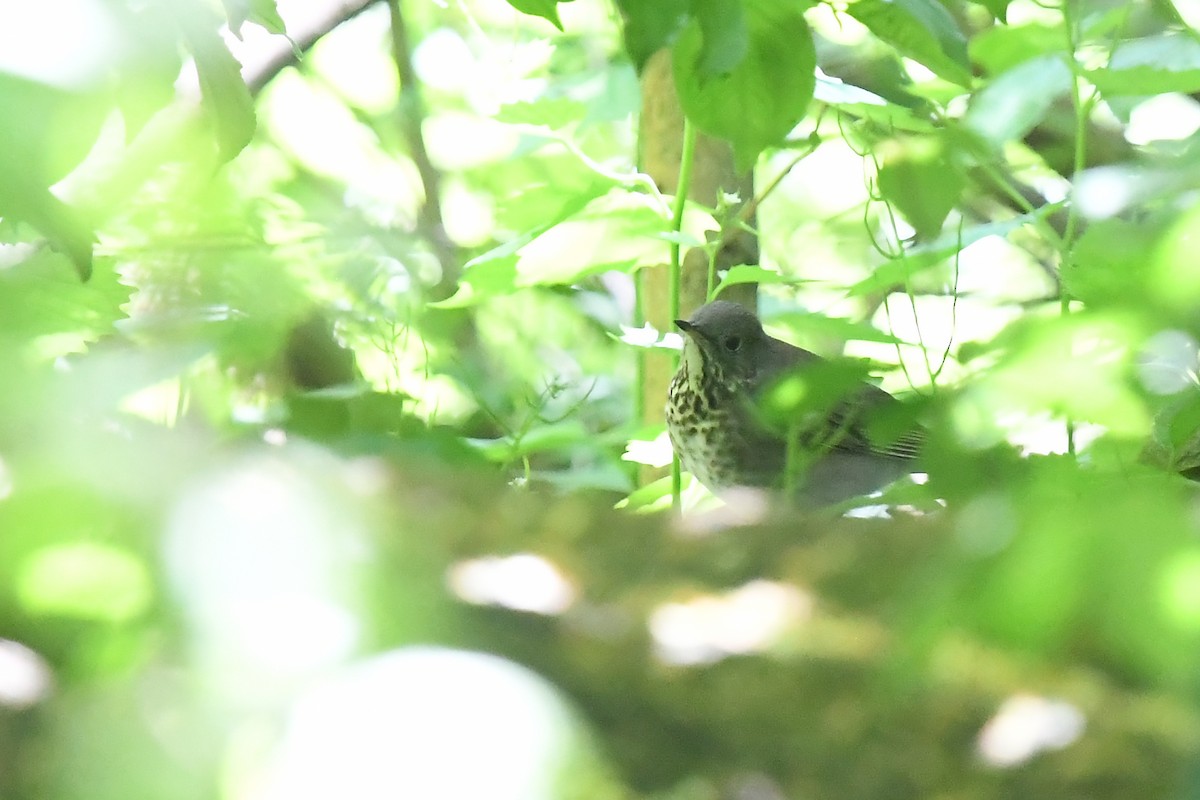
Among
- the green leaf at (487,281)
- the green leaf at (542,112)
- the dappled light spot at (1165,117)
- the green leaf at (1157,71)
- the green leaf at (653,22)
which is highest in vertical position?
the green leaf at (653,22)

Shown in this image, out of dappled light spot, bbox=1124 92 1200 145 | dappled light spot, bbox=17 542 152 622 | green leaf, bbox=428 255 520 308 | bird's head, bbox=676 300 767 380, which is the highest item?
dappled light spot, bbox=17 542 152 622

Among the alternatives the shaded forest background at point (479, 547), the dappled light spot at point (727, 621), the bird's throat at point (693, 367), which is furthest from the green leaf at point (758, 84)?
the bird's throat at point (693, 367)

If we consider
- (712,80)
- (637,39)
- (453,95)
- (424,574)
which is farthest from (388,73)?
(424,574)

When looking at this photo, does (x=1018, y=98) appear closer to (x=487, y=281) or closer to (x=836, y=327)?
(x=836, y=327)

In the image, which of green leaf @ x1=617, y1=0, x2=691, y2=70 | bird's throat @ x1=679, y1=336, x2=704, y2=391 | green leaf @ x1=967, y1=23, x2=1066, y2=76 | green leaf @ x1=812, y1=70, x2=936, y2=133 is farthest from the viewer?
bird's throat @ x1=679, y1=336, x2=704, y2=391

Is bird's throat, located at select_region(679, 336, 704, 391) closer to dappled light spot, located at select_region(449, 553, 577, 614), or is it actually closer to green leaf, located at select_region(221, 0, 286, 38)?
green leaf, located at select_region(221, 0, 286, 38)

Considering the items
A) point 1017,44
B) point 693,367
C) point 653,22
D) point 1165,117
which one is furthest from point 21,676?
point 1165,117

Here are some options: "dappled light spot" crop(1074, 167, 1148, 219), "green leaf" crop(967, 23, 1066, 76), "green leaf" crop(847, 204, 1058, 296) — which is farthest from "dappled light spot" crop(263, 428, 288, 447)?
"green leaf" crop(967, 23, 1066, 76)

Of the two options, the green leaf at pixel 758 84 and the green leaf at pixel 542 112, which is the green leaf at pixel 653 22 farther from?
the green leaf at pixel 542 112
